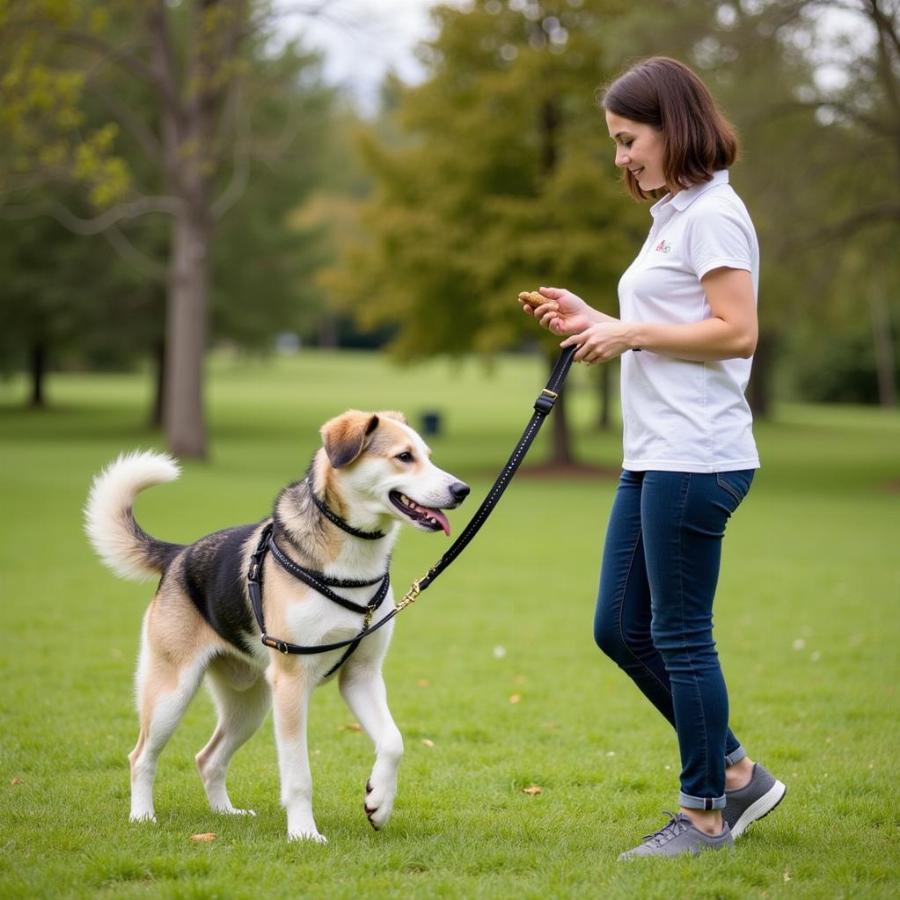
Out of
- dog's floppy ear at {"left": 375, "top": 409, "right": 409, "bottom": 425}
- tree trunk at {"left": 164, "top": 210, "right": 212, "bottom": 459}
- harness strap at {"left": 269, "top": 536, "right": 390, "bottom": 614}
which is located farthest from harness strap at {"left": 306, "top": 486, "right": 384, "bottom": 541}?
tree trunk at {"left": 164, "top": 210, "right": 212, "bottom": 459}

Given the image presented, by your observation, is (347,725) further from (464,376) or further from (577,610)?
(464,376)

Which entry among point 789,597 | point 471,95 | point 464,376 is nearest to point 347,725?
point 789,597

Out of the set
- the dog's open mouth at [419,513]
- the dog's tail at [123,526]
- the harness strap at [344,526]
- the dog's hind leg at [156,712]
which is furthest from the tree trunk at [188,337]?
the dog's open mouth at [419,513]

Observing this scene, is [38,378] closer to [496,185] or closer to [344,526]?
[496,185]

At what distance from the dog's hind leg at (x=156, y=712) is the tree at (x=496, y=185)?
767 inches

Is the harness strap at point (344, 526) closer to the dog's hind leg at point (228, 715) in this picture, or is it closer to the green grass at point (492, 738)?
the dog's hind leg at point (228, 715)

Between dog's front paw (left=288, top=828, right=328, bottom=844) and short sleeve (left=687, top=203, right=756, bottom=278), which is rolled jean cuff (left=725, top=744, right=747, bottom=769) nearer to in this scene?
dog's front paw (left=288, top=828, right=328, bottom=844)

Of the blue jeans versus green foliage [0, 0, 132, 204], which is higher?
green foliage [0, 0, 132, 204]

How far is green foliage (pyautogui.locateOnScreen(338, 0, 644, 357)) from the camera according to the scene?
79.8 ft

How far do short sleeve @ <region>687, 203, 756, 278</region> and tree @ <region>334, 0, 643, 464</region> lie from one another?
64.6 ft

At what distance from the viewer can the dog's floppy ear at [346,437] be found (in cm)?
473

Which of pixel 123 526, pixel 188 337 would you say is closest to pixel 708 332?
pixel 123 526

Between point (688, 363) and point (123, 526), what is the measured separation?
2.72 metres

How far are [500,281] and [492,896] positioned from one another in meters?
21.6
